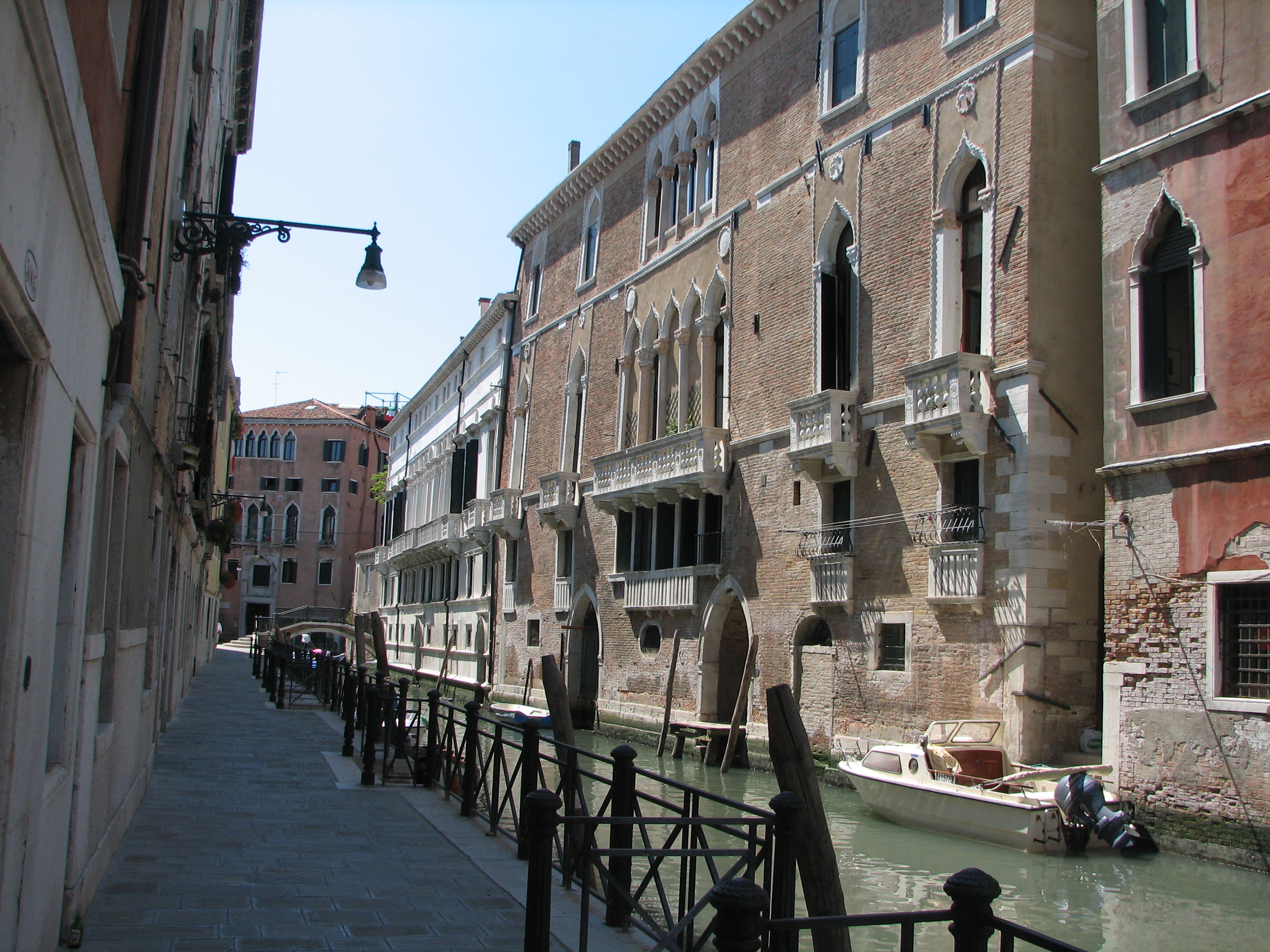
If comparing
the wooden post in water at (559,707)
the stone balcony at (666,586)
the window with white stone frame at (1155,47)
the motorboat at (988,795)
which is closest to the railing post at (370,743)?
the wooden post in water at (559,707)

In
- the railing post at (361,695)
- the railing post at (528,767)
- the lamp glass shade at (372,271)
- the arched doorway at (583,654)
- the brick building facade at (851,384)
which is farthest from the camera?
the arched doorway at (583,654)

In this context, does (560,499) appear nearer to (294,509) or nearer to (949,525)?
(949,525)

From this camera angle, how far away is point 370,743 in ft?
37.0

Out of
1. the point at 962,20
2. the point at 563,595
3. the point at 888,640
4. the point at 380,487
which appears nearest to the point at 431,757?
the point at 888,640

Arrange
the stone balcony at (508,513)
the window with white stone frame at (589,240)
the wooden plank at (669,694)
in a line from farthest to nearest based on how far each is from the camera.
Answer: the stone balcony at (508,513) < the window with white stone frame at (589,240) < the wooden plank at (669,694)

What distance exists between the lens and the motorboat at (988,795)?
1132cm

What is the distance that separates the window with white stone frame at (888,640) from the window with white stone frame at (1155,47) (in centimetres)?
693

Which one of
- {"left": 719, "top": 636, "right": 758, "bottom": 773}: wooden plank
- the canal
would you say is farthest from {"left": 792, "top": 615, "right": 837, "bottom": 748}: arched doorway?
the canal

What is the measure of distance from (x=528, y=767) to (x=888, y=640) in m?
9.13

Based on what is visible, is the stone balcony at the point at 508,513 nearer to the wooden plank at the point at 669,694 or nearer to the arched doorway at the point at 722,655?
the wooden plank at the point at 669,694

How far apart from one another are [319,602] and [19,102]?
63.6 meters

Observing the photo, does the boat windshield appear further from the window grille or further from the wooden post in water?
the wooden post in water

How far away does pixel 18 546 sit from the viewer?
3596 millimetres

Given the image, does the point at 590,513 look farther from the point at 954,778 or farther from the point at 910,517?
the point at 954,778
